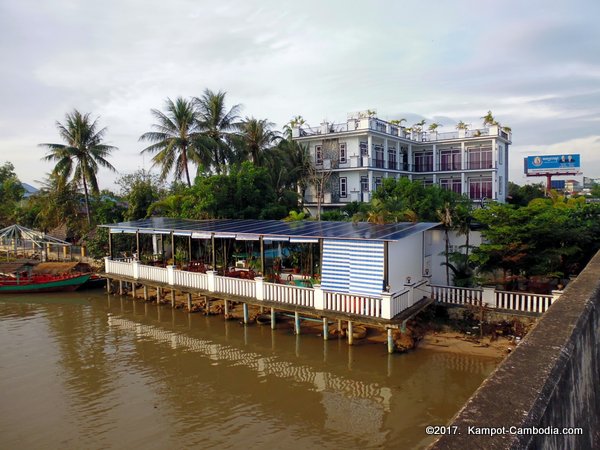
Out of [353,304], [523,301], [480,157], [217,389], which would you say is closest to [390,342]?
[353,304]

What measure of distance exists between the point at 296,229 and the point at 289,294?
273cm

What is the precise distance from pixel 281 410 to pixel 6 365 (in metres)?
9.20

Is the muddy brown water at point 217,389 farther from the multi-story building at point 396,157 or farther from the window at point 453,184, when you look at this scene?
the window at point 453,184

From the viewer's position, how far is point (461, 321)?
1503 centimetres

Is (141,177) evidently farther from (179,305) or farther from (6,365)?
(6,365)

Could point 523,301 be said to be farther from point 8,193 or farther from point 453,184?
point 8,193

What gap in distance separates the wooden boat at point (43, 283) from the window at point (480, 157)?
30.4m

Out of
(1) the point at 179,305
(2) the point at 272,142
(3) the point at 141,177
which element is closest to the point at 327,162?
(2) the point at 272,142

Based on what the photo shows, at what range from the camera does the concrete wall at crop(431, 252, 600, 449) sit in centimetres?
284

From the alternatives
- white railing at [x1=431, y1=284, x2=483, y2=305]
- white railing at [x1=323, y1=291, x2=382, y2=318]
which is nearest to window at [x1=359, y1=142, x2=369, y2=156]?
white railing at [x1=431, y1=284, x2=483, y2=305]

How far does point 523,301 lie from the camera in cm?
1402

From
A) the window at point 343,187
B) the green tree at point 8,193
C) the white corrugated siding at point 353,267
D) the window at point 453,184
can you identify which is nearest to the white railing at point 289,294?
the white corrugated siding at point 353,267

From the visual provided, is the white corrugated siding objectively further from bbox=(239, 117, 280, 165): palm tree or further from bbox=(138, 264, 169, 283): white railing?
bbox=(239, 117, 280, 165): palm tree

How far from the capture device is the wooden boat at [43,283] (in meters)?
24.5
